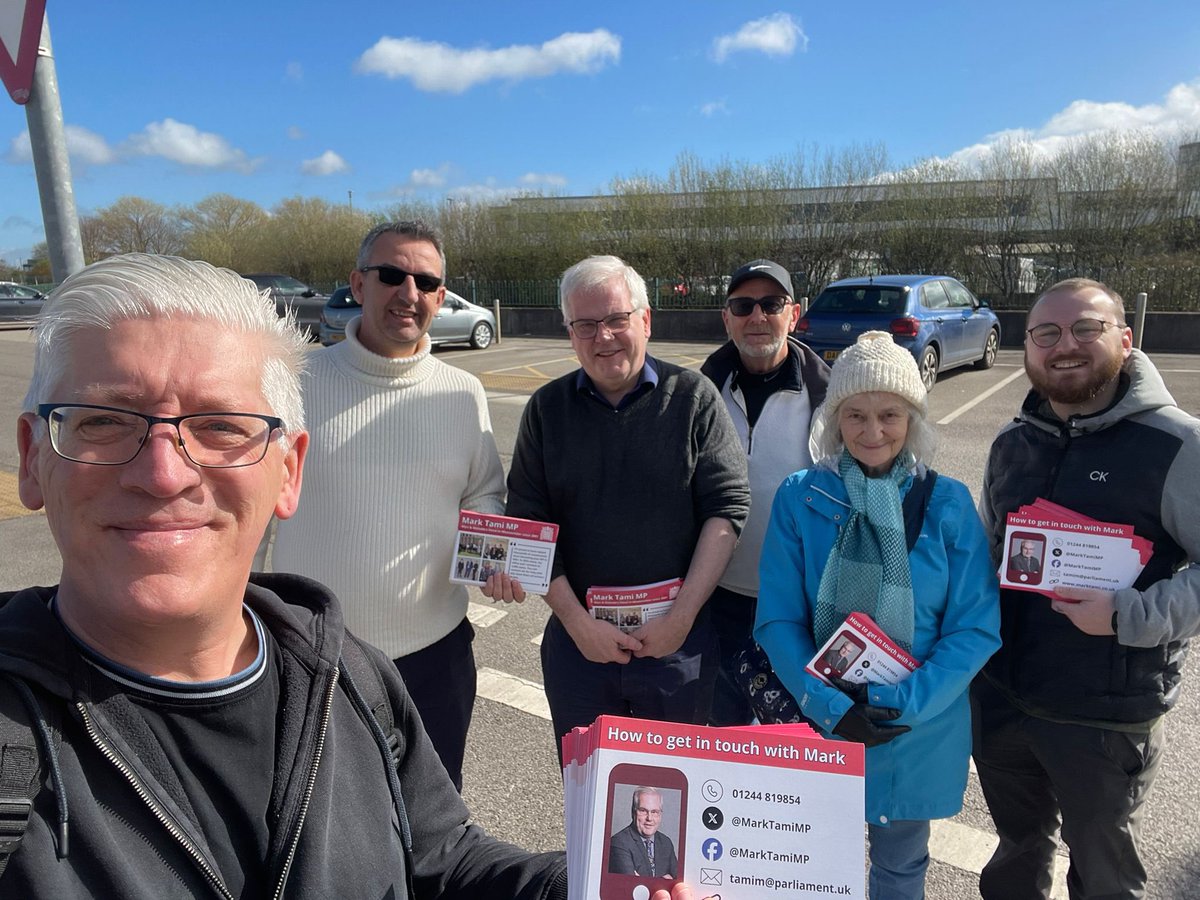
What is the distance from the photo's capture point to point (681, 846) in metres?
1.20

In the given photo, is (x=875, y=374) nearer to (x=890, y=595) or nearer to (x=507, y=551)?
(x=890, y=595)

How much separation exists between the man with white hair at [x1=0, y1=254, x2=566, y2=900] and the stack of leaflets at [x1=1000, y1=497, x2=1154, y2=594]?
1.75 m

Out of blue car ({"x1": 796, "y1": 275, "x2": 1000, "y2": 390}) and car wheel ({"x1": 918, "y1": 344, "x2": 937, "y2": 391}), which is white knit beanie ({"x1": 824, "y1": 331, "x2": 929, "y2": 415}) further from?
car wheel ({"x1": 918, "y1": 344, "x2": 937, "y2": 391})

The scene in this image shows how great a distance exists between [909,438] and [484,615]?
132 inches

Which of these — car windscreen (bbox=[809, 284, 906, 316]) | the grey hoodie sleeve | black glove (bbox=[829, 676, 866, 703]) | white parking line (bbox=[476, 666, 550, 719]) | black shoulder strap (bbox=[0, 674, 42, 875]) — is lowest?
white parking line (bbox=[476, 666, 550, 719])

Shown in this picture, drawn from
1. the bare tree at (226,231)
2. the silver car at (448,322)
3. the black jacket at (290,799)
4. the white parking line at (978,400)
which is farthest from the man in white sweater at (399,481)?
the bare tree at (226,231)

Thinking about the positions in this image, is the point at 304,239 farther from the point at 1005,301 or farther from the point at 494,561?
the point at 494,561

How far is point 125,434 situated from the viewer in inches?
44.3

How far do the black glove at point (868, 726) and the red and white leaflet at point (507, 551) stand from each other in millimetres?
988

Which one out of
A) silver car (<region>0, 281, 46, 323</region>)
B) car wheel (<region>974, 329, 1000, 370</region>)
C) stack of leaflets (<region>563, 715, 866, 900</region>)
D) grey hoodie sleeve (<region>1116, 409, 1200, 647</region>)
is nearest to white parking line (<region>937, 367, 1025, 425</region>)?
car wheel (<region>974, 329, 1000, 370</region>)

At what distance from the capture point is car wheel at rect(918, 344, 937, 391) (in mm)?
11422

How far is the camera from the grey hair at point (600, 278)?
97.8 inches

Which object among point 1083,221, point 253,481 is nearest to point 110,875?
point 253,481

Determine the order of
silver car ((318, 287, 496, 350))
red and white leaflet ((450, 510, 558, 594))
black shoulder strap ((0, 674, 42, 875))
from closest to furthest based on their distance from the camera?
1. black shoulder strap ((0, 674, 42, 875))
2. red and white leaflet ((450, 510, 558, 594))
3. silver car ((318, 287, 496, 350))
